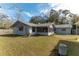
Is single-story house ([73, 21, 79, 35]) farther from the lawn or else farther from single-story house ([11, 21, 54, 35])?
single-story house ([11, 21, 54, 35])

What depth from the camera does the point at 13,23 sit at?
4.21 meters

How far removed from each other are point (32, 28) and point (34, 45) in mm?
179

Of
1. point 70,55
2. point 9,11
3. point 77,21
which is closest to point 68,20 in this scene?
point 77,21

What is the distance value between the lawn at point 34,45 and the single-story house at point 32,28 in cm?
5

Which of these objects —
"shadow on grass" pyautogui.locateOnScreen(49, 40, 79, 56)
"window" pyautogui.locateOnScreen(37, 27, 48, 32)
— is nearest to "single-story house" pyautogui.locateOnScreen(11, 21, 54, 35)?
"window" pyautogui.locateOnScreen(37, 27, 48, 32)

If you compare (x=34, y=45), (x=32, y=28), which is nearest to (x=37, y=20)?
(x=32, y=28)

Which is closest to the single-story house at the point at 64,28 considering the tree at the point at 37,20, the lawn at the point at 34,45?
the lawn at the point at 34,45

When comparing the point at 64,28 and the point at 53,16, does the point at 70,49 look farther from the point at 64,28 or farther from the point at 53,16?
the point at 53,16

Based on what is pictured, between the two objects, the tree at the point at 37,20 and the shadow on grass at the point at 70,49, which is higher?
the tree at the point at 37,20

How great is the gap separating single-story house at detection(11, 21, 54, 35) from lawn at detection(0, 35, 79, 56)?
2.1 inches

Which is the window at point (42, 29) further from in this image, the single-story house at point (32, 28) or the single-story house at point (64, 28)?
→ the single-story house at point (64, 28)

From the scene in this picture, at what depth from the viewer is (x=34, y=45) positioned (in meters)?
4.20

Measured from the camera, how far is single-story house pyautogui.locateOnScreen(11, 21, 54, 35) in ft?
13.7

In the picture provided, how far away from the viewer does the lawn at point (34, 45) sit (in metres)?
4.18
